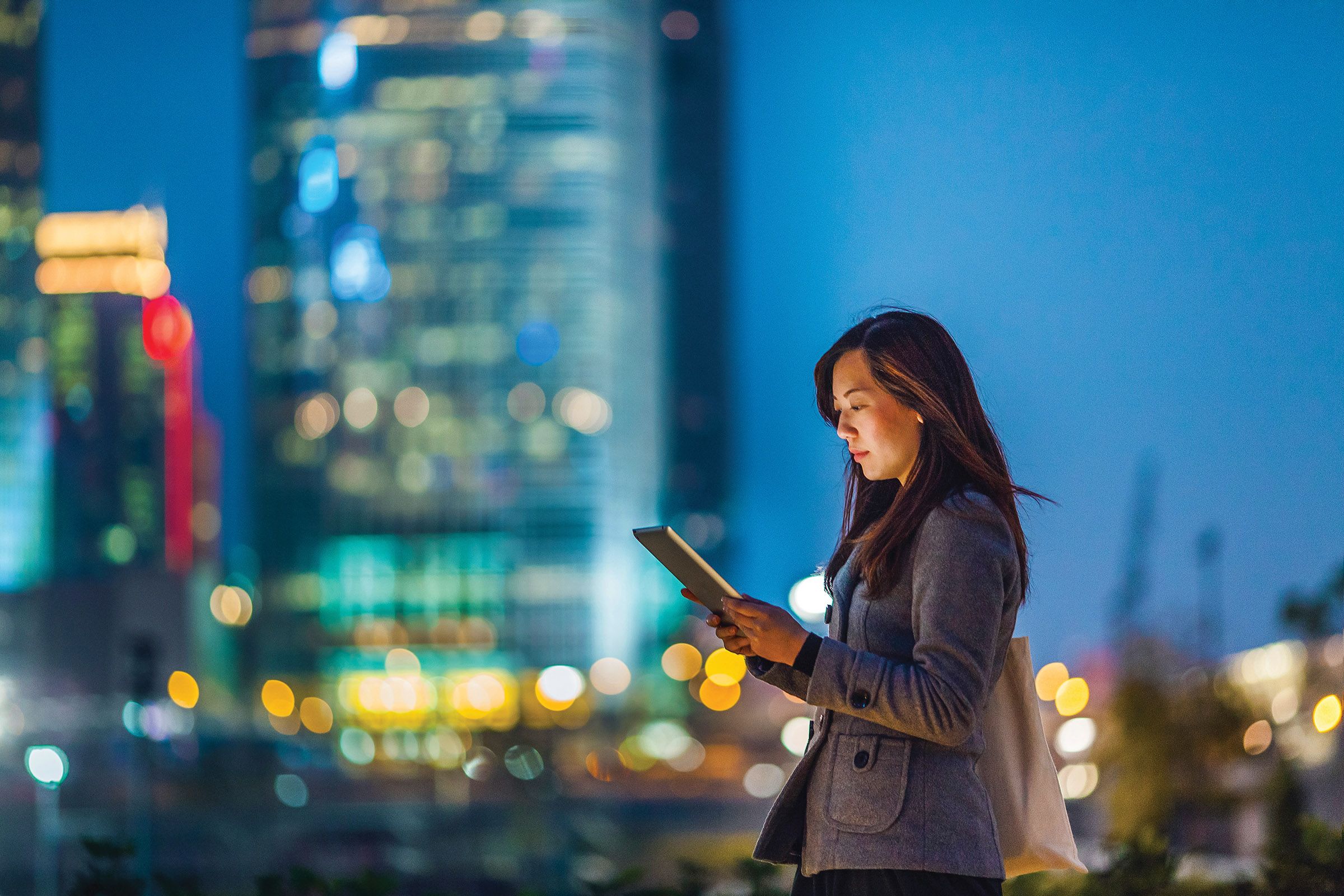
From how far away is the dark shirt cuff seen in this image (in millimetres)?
1865


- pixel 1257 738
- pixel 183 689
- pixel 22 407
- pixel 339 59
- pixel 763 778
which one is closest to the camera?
pixel 1257 738

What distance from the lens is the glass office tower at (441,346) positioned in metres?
72.8

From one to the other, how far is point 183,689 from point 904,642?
256 feet

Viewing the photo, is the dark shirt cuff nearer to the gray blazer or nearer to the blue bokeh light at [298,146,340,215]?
the gray blazer

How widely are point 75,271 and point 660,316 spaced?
4266 cm

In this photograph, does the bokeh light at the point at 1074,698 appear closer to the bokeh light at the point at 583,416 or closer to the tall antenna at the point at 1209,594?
the tall antenna at the point at 1209,594

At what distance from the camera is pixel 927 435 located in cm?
201

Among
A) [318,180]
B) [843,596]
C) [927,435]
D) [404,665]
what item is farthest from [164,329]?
[927,435]

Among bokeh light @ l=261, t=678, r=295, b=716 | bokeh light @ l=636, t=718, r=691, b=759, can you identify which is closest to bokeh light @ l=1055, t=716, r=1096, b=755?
bokeh light @ l=636, t=718, r=691, b=759

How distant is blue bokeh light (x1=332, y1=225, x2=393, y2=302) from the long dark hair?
75578mm

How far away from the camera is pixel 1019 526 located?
6.71 feet

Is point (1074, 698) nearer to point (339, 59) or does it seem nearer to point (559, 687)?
point (559, 687)

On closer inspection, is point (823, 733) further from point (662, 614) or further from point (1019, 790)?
point (662, 614)

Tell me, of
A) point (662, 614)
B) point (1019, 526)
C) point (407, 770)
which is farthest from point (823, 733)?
point (662, 614)
